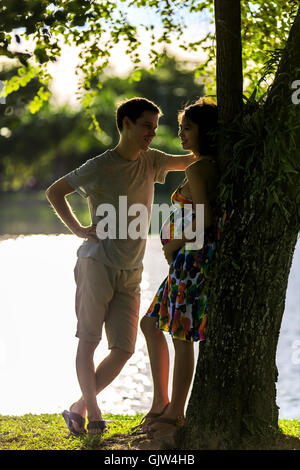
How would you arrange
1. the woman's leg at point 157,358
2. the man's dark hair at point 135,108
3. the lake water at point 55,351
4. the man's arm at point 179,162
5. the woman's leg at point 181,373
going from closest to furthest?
the woman's leg at point 181,373 < the woman's leg at point 157,358 < the man's dark hair at point 135,108 < the man's arm at point 179,162 < the lake water at point 55,351

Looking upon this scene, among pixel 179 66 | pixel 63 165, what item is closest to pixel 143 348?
pixel 63 165

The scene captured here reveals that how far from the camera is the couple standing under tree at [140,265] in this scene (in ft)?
14.0

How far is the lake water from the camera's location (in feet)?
22.5

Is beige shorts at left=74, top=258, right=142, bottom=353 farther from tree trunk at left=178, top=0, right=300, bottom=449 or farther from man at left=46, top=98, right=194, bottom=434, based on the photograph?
tree trunk at left=178, top=0, right=300, bottom=449

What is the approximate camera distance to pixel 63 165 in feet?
218

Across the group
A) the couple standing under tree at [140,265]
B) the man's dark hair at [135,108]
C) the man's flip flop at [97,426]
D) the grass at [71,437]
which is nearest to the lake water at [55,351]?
the grass at [71,437]

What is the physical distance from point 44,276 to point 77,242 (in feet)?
22.7

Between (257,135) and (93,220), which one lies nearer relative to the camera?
(257,135)

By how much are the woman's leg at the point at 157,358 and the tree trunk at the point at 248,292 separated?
35cm

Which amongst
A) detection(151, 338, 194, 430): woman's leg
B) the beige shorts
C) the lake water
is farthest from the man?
the lake water

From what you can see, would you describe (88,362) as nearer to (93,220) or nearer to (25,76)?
(93,220)

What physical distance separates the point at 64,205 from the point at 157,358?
3.48 ft

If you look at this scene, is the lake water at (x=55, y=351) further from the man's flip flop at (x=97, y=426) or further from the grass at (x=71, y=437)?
the man's flip flop at (x=97, y=426)

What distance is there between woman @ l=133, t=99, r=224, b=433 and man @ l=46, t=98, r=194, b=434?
0.32 m
